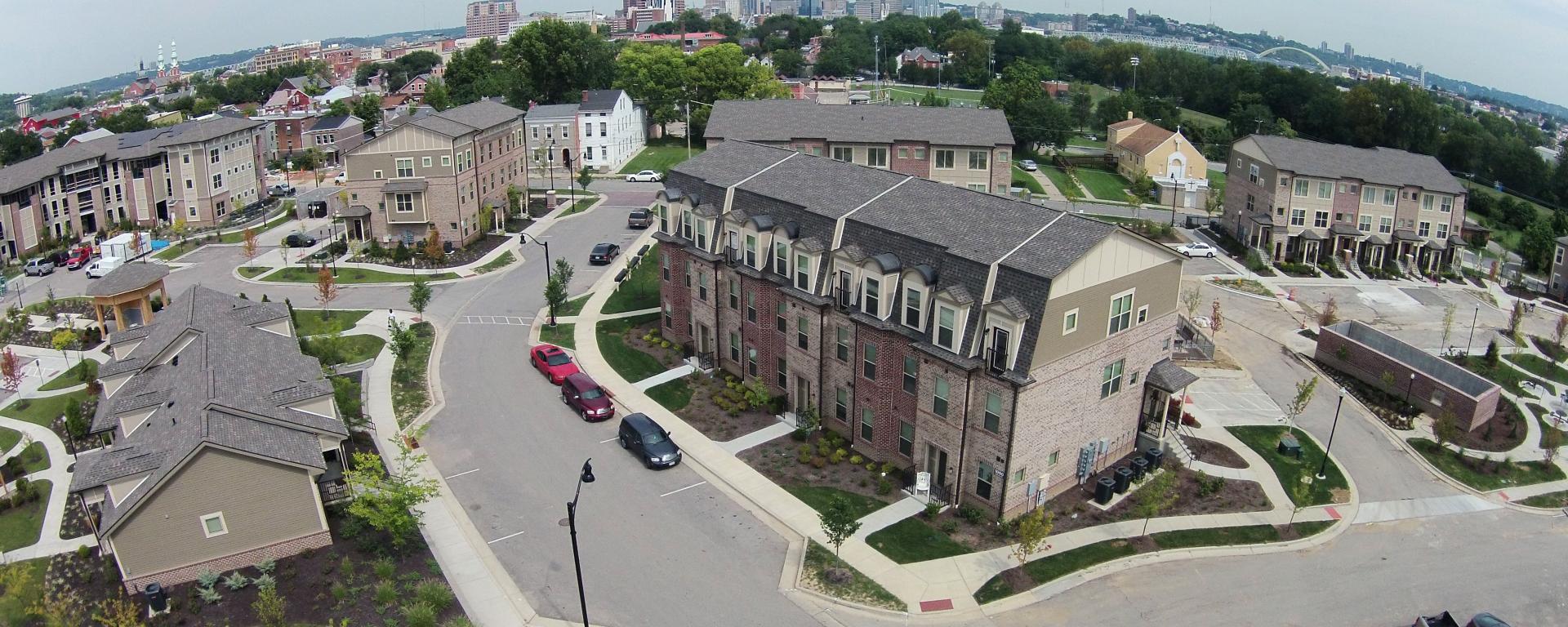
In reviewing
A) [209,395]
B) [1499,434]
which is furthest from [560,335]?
[1499,434]

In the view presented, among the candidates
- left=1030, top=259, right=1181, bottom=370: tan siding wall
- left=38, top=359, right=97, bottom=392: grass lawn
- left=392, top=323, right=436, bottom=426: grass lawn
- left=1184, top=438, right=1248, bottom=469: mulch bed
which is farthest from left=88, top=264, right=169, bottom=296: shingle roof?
left=1184, top=438, right=1248, bottom=469: mulch bed

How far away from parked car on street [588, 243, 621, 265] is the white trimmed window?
35755 mm

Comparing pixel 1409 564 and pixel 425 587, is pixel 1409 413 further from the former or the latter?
pixel 425 587

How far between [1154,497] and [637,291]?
1303 inches

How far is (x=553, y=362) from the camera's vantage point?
4416 centimetres

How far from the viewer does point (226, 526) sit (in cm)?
2848

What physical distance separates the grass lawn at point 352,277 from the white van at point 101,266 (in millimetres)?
10816

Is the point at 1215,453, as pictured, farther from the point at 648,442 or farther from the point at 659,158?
the point at 659,158

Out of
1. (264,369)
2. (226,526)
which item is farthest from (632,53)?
(226,526)

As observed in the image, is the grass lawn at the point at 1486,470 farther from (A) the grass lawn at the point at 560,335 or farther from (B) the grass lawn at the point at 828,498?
(A) the grass lawn at the point at 560,335

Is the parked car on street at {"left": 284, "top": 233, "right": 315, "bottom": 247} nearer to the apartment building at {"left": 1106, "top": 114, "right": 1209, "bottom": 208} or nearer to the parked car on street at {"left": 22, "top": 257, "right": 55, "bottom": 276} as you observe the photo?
the parked car on street at {"left": 22, "top": 257, "right": 55, "bottom": 276}

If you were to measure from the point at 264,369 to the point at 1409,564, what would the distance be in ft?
128

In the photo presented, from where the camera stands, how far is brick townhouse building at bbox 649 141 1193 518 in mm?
31016

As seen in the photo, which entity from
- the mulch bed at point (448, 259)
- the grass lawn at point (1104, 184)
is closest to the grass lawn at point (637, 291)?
the mulch bed at point (448, 259)
